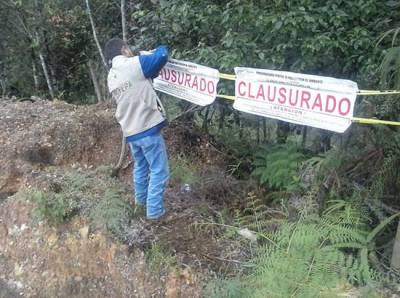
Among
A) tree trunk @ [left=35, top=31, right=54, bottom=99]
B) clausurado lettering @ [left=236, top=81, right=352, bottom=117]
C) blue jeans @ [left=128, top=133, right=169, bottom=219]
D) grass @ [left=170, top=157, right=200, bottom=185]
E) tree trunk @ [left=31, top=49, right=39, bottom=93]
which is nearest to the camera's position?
clausurado lettering @ [left=236, top=81, right=352, bottom=117]

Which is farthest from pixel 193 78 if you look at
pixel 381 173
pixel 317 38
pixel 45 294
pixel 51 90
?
pixel 51 90

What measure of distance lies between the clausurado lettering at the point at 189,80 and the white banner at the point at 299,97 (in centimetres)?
39

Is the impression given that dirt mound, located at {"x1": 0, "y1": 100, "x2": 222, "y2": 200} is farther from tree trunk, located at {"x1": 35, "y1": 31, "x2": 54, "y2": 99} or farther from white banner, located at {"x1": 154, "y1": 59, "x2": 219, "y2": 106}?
tree trunk, located at {"x1": 35, "y1": 31, "x2": 54, "y2": 99}

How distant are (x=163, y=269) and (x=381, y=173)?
6.33 ft

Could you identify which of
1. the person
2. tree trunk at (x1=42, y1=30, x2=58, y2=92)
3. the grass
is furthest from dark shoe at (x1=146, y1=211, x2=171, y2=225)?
tree trunk at (x1=42, y1=30, x2=58, y2=92)

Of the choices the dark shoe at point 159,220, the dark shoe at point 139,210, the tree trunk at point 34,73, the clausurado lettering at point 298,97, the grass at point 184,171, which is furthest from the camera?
the tree trunk at point 34,73

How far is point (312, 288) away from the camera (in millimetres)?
3361

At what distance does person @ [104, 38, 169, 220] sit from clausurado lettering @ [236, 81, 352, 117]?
2.63 feet

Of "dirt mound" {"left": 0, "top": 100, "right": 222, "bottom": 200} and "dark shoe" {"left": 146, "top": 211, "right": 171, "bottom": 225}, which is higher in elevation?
"dirt mound" {"left": 0, "top": 100, "right": 222, "bottom": 200}

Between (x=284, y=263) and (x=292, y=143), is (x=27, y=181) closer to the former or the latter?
(x=292, y=143)

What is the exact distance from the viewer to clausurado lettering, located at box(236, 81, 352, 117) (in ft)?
12.5

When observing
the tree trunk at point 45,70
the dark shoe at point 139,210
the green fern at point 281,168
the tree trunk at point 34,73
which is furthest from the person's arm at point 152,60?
the tree trunk at point 34,73

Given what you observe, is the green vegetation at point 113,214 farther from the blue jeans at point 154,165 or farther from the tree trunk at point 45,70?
the tree trunk at point 45,70

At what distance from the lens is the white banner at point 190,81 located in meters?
4.92
